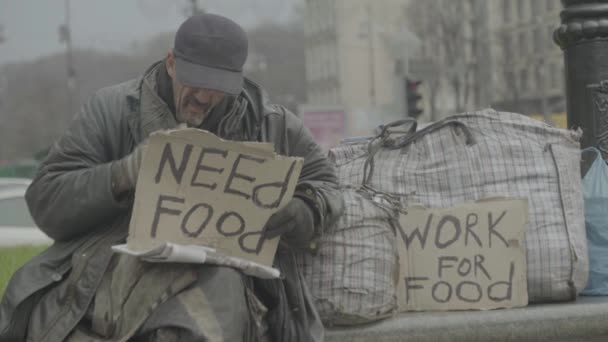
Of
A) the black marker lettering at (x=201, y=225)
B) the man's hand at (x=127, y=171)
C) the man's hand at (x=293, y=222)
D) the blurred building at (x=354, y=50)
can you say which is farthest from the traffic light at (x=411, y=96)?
the blurred building at (x=354, y=50)

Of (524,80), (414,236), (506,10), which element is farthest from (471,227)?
(506,10)

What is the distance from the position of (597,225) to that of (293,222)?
1.58 metres

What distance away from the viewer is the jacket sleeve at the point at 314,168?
325cm

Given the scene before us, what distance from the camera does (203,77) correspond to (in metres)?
2.92

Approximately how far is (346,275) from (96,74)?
191 ft

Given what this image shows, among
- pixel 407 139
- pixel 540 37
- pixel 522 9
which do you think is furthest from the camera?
pixel 522 9

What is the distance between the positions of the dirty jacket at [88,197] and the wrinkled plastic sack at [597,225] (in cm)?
127

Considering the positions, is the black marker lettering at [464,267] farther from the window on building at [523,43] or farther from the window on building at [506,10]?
the window on building at [506,10]

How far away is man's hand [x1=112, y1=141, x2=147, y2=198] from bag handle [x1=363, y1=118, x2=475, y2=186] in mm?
1217

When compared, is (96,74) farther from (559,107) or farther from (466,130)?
(466,130)

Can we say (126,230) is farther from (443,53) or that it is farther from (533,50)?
(533,50)

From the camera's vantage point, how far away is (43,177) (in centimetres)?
300

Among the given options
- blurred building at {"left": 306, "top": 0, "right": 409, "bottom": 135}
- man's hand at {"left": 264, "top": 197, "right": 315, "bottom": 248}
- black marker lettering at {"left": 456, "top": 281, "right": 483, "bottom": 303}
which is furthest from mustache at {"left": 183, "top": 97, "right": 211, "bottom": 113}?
blurred building at {"left": 306, "top": 0, "right": 409, "bottom": 135}

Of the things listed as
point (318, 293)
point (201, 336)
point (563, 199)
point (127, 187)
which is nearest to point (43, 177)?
point (127, 187)
